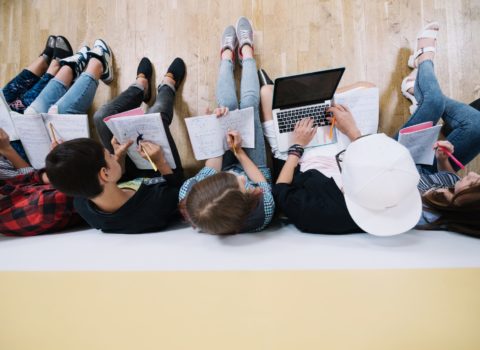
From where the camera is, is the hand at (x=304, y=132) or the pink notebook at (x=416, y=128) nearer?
the pink notebook at (x=416, y=128)

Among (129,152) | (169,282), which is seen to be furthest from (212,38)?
(169,282)

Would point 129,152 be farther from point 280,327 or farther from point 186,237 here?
point 280,327

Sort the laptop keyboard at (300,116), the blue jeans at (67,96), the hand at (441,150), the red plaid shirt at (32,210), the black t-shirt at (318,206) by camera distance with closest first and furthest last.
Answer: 1. the black t-shirt at (318,206)
2. the red plaid shirt at (32,210)
3. the hand at (441,150)
4. the laptop keyboard at (300,116)
5. the blue jeans at (67,96)

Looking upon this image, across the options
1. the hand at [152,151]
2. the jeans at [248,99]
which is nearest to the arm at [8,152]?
the hand at [152,151]

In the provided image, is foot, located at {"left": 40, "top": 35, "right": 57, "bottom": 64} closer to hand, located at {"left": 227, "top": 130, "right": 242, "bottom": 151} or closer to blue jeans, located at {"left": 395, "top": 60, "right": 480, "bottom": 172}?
hand, located at {"left": 227, "top": 130, "right": 242, "bottom": 151}

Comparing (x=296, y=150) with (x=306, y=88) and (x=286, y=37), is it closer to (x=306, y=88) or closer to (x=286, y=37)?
(x=306, y=88)

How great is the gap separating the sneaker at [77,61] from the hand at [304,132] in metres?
1.38

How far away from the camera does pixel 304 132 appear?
1.32 meters

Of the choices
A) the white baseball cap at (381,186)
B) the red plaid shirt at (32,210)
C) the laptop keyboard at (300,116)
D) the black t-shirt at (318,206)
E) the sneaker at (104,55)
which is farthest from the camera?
the sneaker at (104,55)

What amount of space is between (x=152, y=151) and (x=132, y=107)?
396 millimetres

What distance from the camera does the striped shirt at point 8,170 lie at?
1323 millimetres

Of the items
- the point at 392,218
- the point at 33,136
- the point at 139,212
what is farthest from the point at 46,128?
the point at 392,218

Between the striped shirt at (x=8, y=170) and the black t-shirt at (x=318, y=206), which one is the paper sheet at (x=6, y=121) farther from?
the black t-shirt at (x=318, y=206)

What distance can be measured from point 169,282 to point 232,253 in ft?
0.77
